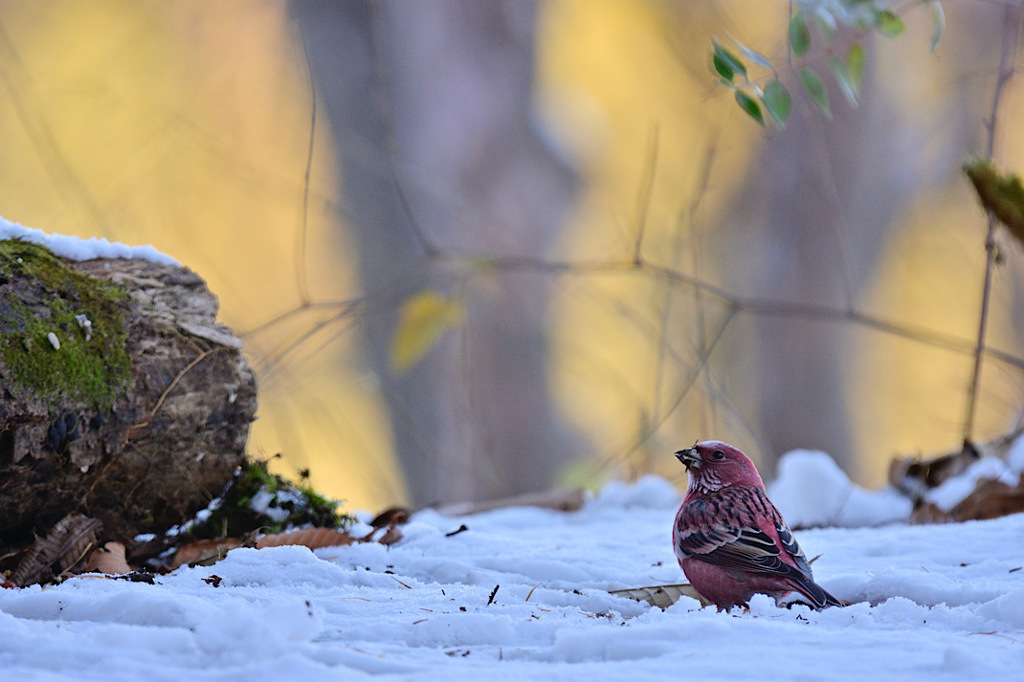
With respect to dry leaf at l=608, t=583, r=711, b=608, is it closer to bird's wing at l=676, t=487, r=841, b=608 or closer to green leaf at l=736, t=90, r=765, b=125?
bird's wing at l=676, t=487, r=841, b=608

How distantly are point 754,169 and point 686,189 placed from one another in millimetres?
1349

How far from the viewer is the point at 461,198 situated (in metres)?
7.72

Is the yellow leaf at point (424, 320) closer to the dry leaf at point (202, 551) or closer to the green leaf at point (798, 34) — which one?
the green leaf at point (798, 34)

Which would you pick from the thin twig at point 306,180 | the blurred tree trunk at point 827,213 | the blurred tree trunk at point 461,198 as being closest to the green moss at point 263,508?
the thin twig at point 306,180

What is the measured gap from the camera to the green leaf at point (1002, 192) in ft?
11.3

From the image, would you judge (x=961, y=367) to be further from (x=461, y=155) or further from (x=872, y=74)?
(x=461, y=155)

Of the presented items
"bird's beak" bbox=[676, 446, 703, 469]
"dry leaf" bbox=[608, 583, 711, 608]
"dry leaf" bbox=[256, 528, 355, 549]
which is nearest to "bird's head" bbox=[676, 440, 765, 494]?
"bird's beak" bbox=[676, 446, 703, 469]

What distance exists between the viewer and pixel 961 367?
32.2 ft

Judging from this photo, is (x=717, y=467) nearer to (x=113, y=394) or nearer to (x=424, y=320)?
(x=113, y=394)

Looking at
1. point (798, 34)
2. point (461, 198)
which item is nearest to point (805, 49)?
point (798, 34)

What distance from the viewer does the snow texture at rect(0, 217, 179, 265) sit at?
2039mm

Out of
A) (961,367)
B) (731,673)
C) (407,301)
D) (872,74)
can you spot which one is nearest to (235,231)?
(407,301)

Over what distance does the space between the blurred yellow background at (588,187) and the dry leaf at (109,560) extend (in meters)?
3.58

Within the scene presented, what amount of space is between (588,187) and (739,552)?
23.0ft
